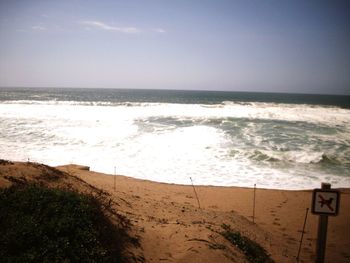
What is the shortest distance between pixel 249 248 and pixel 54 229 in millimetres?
3761

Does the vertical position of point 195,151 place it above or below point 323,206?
below

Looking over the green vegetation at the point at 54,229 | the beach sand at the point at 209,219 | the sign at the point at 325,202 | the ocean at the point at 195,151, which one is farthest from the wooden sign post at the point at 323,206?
the ocean at the point at 195,151

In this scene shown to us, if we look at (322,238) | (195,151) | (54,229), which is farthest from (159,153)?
(322,238)

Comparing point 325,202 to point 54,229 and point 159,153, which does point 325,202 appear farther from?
point 159,153

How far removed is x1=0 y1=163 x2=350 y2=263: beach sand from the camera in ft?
15.6

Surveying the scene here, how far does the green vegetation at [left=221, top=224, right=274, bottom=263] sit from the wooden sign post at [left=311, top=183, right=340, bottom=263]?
1761 millimetres

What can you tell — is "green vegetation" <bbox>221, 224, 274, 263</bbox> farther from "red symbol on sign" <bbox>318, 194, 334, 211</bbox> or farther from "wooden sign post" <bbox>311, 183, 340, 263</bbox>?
"red symbol on sign" <bbox>318, 194, 334, 211</bbox>

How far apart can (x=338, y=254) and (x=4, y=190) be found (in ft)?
24.3

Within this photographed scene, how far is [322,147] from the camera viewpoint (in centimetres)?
1691

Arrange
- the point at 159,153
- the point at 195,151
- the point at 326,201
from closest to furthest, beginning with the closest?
the point at 326,201
the point at 159,153
the point at 195,151

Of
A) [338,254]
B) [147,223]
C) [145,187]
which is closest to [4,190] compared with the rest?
[147,223]

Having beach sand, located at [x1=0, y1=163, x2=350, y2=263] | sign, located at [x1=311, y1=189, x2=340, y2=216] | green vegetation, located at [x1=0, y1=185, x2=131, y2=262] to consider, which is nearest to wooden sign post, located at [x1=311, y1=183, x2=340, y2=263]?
sign, located at [x1=311, y1=189, x2=340, y2=216]

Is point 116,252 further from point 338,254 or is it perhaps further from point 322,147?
point 322,147

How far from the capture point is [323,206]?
3404mm
